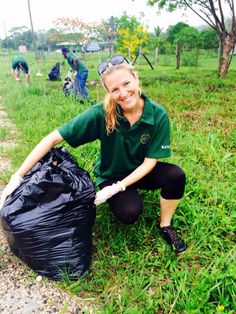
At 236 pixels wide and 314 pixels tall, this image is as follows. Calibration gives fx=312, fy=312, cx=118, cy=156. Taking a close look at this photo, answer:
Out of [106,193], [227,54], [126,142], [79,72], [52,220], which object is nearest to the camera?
[52,220]

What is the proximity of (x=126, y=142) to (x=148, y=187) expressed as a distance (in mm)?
390

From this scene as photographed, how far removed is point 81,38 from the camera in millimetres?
20078

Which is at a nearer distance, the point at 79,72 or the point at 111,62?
the point at 111,62

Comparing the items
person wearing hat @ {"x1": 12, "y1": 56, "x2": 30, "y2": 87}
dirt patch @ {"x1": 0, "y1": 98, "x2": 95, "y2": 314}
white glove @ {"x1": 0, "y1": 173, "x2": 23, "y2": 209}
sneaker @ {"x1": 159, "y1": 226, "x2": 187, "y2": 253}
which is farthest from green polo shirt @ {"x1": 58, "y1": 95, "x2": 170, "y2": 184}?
person wearing hat @ {"x1": 12, "y1": 56, "x2": 30, "y2": 87}

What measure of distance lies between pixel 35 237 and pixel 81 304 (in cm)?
43

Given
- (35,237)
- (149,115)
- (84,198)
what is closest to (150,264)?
(84,198)

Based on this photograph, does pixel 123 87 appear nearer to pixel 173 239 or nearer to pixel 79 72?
pixel 173 239

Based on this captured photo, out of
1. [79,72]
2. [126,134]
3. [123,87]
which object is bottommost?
[79,72]

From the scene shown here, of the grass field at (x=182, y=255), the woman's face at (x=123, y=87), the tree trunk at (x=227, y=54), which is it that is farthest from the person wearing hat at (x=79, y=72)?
the tree trunk at (x=227, y=54)

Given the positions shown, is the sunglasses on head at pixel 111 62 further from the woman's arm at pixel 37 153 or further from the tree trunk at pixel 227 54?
the tree trunk at pixel 227 54

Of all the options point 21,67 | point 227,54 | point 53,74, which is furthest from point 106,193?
point 227,54

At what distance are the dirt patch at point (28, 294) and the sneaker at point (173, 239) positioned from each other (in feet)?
2.10

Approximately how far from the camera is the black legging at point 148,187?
6.15ft

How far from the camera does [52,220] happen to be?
1677mm
